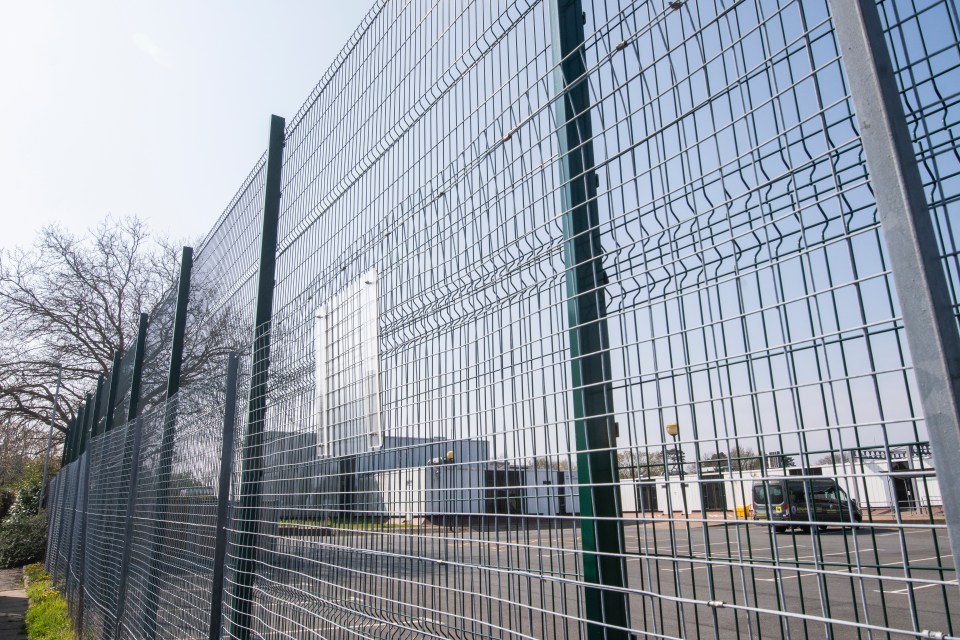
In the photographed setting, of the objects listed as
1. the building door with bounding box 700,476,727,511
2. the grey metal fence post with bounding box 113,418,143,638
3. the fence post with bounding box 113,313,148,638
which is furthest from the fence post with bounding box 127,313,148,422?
the building door with bounding box 700,476,727,511

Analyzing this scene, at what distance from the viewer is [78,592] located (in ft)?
27.5

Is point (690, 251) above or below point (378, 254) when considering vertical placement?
below

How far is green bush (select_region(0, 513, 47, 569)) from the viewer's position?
1833 centimetres

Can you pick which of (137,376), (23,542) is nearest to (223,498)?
(137,376)

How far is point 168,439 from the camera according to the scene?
5.25 m

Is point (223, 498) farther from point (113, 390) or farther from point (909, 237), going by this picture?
point (113, 390)

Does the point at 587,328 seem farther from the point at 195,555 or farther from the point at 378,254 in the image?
the point at 195,555

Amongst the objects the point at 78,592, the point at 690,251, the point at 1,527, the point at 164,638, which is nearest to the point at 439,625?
the point at 690,251

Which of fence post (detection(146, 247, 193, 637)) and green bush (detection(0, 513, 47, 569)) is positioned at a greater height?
fence post (detection(146, 247, 193, 637))

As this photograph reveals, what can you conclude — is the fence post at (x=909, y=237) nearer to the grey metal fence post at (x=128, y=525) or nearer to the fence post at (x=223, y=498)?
the fence post at (x=223, y=498)

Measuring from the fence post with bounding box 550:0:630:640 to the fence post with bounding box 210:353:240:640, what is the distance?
2647 millimetres

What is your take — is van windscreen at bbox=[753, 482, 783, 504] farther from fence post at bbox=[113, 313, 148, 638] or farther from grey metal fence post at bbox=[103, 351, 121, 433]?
grey metal fence post at bbox=[103, 351, 121, 433]

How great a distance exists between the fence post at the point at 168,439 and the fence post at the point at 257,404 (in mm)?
1700

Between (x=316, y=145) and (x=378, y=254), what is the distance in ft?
4.49
